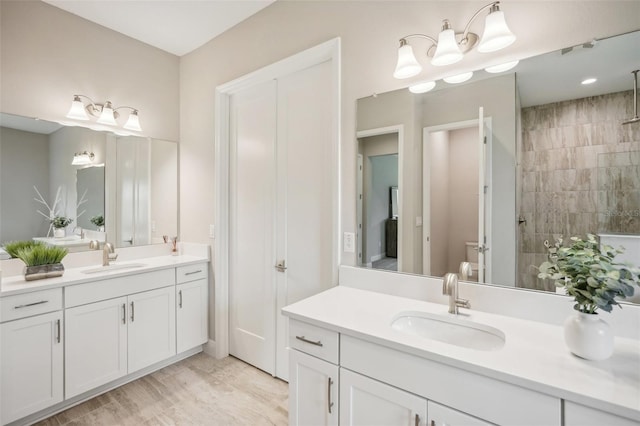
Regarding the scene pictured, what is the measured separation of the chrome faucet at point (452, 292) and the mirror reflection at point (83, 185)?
261 cm

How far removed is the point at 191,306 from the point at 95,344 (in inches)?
27.7

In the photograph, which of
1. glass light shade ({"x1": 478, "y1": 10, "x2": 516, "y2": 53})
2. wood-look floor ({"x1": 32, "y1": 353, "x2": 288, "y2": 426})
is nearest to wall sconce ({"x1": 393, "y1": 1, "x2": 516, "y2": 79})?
glass light shade ({"x1": 478, "y1": 10, "x2": 516, "y2": 53})

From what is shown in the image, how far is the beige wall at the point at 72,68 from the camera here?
2.01 meters

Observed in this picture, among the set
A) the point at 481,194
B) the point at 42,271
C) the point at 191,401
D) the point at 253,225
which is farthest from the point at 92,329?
the point at 481,194

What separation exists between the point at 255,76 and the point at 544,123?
1953mm

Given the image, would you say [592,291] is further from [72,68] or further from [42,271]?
[72,68]

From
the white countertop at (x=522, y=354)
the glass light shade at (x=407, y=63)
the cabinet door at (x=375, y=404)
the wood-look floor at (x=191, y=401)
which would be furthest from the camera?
the wood-look floor at (x=191, y=401)

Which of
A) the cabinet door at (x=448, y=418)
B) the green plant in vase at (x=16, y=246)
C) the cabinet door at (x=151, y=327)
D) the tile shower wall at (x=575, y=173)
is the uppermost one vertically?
the tile shower wall at (x=575, y=173)

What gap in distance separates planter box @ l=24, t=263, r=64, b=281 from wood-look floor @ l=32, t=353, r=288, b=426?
0.90 meters

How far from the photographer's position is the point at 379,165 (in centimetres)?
169

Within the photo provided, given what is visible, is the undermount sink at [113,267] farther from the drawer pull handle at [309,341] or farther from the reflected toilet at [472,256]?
the reflected toilet at [472,256]

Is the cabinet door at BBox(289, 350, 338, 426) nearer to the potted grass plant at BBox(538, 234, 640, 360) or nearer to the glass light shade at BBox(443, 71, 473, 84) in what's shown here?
the potted grass plant at BBox(538, 234, 640, 360)

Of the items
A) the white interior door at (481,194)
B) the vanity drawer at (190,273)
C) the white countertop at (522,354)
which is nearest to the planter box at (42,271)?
the vanity drawer at (190,273)

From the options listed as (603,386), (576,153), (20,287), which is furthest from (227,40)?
(603,386)
